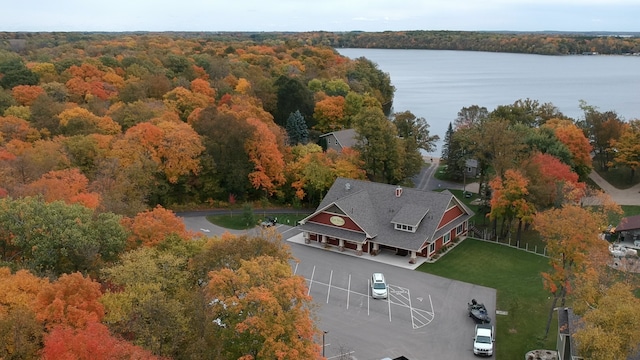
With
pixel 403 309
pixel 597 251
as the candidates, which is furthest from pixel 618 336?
pixel 403 309

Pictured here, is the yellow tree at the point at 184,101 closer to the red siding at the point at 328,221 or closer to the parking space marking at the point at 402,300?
the red siding at the point at 328,221

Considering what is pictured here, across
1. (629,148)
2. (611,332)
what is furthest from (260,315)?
(629,148)

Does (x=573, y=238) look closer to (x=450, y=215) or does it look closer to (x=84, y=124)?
(x=450, y=215)

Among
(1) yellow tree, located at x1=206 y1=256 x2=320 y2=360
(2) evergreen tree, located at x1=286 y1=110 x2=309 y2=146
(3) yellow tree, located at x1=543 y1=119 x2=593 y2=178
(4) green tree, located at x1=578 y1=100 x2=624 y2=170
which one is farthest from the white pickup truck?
(4) green tree, located at x1=578 y1=100 x2=624 y2=170

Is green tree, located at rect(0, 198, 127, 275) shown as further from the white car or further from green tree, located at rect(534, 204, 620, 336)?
green tree, located at rect(534, 204, 620, 336)

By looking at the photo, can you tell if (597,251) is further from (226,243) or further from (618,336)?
(226,243)

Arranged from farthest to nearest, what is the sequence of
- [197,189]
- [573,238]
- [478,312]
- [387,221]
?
[197,189] < [387,221] < [478,312] < [573,238]

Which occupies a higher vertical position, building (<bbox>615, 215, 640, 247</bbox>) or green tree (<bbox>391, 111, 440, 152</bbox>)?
green tree (<bbox>391, 111, 440, 152</bbox>)
